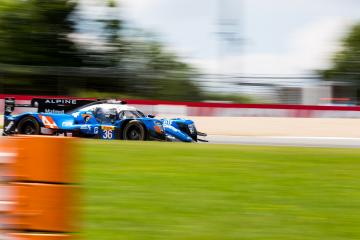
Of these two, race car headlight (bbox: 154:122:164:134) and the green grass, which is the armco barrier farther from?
the green grass

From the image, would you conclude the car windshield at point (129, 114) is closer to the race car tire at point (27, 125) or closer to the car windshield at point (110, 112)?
the car windshield at point (110, 112)

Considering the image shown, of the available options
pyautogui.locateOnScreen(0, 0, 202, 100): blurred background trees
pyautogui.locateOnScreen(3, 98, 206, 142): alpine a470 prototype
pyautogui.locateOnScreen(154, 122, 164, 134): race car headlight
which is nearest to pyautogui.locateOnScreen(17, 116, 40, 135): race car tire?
pyautogui.locateOnScreen(3, 98, 206, 142): alpine a470 prototype

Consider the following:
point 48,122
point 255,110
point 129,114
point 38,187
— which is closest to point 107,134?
point 129,114

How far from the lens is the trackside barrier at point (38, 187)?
321 cm

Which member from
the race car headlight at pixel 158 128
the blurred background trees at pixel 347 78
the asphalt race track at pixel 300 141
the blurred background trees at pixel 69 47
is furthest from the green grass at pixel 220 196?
the blurred background trees at pixel 69 47

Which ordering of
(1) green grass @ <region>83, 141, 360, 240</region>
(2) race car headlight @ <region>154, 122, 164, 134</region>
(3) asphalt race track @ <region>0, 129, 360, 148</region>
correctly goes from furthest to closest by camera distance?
(3) asphalt race track @ <region>0, 129, 360, 148</region>
(2) race car headlight @ <region>154, 122, 164, 134</region>
(1) green grass @ <region>83, 141, 360, 240</region>

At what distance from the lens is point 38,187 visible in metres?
3.32

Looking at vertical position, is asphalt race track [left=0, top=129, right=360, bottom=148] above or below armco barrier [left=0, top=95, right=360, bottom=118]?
below

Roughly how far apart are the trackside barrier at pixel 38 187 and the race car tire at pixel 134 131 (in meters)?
9.92

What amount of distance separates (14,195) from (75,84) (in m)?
17.9

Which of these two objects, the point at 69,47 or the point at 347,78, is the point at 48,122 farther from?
the point at 69,47

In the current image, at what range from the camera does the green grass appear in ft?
14.6

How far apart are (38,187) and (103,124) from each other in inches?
412

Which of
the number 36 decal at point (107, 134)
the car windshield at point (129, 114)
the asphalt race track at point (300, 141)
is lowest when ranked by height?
the asphalt race track at point (300, 141)
